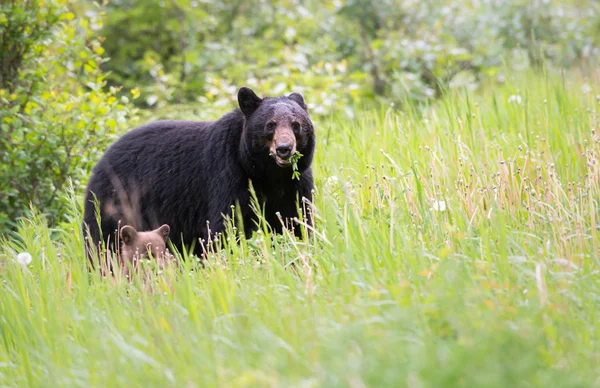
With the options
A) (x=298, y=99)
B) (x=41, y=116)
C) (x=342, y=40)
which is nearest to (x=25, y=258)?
(x=298, y=99)

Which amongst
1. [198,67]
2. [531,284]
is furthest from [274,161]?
[198,67]

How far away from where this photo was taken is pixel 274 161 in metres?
5.70

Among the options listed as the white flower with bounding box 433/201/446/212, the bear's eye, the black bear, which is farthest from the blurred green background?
the white flower with bounding box 433/201/446/212

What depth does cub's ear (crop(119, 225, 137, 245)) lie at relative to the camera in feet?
18.5

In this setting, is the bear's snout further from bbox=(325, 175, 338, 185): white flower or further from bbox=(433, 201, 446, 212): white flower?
bbox=(433, 201, 446, 212): white flower

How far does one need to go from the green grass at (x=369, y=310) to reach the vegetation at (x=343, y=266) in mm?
12

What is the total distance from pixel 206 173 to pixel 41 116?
2116mm

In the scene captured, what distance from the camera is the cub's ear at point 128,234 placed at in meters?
5.64

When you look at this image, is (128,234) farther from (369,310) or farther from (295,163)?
(369,310)

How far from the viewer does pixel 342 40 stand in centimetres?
1282

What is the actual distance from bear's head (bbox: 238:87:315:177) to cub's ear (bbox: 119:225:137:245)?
958 millimetres

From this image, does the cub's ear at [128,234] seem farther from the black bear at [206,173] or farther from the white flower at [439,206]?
the white flower at [439,206]

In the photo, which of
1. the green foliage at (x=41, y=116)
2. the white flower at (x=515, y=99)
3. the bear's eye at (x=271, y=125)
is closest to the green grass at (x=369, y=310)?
the bear's eye at (x=271, y=125)

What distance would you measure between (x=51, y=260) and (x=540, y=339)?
285cm
